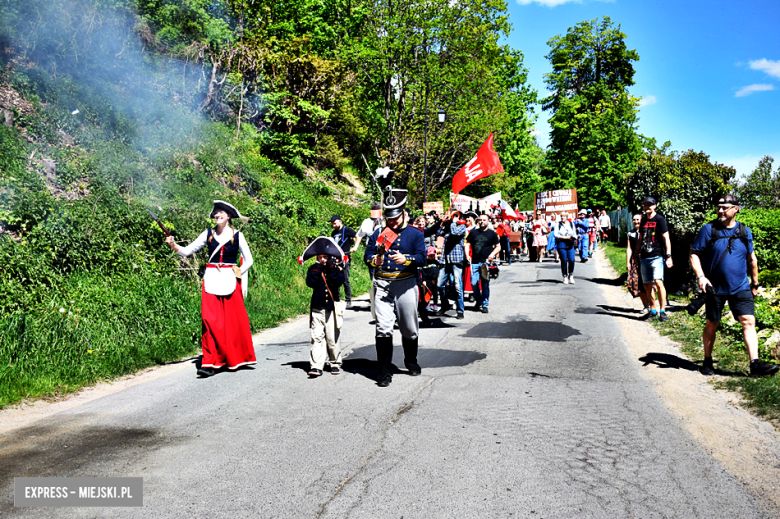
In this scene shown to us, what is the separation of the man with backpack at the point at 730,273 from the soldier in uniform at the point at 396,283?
3.08 meters

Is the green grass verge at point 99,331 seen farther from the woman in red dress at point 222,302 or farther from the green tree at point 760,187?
the green tree at point 760,187

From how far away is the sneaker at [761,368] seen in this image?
6148mm

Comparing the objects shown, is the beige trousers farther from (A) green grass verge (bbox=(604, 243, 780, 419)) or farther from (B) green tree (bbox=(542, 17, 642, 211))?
(B) green tree (bbox=(542, 17, 642, 211))

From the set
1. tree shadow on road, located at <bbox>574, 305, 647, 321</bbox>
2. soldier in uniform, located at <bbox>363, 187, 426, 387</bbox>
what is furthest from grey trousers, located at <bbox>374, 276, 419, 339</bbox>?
tree shadow on road, located at <bbox>574, 305, 647, 321</bbox>

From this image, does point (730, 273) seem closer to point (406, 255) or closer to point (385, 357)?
point (406, 255)

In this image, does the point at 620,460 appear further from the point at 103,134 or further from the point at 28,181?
the point at 103,134

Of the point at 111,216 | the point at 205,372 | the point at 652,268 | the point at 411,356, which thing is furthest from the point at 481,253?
the point at 111,216

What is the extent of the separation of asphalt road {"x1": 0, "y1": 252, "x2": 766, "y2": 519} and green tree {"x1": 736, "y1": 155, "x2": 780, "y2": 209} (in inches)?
431

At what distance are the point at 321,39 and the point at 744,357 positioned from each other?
29.8 meters

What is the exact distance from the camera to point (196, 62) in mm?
20578

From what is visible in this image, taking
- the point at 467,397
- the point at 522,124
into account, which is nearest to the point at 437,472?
the point at 467,397

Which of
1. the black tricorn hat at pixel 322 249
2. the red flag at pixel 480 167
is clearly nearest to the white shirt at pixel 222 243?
the black tricorn hat at pixel 322 249

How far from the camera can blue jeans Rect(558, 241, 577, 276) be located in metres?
15.6

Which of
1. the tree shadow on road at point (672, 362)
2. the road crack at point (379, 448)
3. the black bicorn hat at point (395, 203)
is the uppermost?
the black bicorn hat at point (395, 203)
